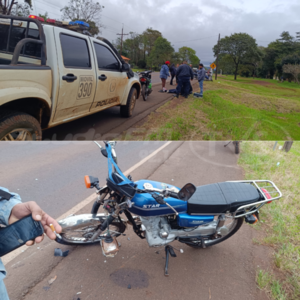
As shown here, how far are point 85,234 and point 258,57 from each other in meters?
2.58

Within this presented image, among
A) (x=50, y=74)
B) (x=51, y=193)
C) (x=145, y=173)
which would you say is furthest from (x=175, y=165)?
(x=50, y=74)

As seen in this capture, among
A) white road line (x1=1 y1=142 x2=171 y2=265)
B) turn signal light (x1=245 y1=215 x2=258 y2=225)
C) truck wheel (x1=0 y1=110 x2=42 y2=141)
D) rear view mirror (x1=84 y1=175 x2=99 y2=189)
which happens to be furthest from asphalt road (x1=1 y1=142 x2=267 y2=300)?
truck wheel (x1=0 y1=110 x2=42 y2=141)

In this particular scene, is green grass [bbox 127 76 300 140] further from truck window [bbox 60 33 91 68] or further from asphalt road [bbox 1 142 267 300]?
asphalt road [bbox 1 142 267 300]

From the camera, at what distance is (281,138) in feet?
7.97

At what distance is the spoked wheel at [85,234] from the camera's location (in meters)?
2.66

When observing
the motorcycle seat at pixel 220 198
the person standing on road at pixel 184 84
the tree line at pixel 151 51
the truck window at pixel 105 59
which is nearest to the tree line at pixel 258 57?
the tree line at pixel 151 51

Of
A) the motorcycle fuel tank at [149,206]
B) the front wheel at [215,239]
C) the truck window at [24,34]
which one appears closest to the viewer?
the motorcycle fuel tank at [149,206]

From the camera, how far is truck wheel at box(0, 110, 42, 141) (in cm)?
226

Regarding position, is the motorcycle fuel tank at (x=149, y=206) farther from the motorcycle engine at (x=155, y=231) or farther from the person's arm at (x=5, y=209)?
the person's arm at (x=5, y=209)

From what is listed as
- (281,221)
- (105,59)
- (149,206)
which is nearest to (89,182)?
(149,206)

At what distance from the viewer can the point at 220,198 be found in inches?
102

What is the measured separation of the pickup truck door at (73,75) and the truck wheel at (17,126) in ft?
0.91

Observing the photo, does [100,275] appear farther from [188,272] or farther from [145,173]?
[145,173]

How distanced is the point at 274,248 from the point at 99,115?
294 centimetres
